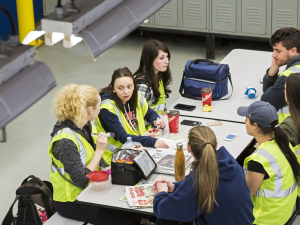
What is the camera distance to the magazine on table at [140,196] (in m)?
2.77

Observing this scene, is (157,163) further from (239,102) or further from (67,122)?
(239,102)

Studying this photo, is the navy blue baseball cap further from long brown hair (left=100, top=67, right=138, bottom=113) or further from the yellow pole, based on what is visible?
the yellow pole

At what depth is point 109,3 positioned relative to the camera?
2.00 m

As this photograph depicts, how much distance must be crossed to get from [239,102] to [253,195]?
1.56 metres

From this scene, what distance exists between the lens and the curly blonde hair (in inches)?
120

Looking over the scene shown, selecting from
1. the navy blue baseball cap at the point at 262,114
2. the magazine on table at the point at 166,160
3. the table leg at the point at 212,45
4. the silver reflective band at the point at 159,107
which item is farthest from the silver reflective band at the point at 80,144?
the table leg at the point at 212,45

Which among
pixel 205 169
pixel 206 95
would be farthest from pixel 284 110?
pixel 205 169

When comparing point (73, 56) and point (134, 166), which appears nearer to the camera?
point (134, 166)

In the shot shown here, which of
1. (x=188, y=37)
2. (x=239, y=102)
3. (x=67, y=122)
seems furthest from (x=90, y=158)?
(x=188, y=37)

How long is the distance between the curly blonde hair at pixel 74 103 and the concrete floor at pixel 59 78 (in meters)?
0.79

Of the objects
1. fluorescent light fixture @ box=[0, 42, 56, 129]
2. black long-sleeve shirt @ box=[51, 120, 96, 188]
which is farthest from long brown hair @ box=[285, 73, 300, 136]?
fluorescent light fixture @ box=[0, 42, 56, 129]

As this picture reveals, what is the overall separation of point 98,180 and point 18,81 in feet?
4.74

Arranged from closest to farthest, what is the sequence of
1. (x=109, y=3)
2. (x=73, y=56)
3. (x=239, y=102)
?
1. (x=109, y=3)
2. (x=239, y=102)
3. (x=73, y=56)

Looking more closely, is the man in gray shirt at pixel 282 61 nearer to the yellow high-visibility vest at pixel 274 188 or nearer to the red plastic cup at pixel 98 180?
the yellow high-visibility vest at pixel 274 188
